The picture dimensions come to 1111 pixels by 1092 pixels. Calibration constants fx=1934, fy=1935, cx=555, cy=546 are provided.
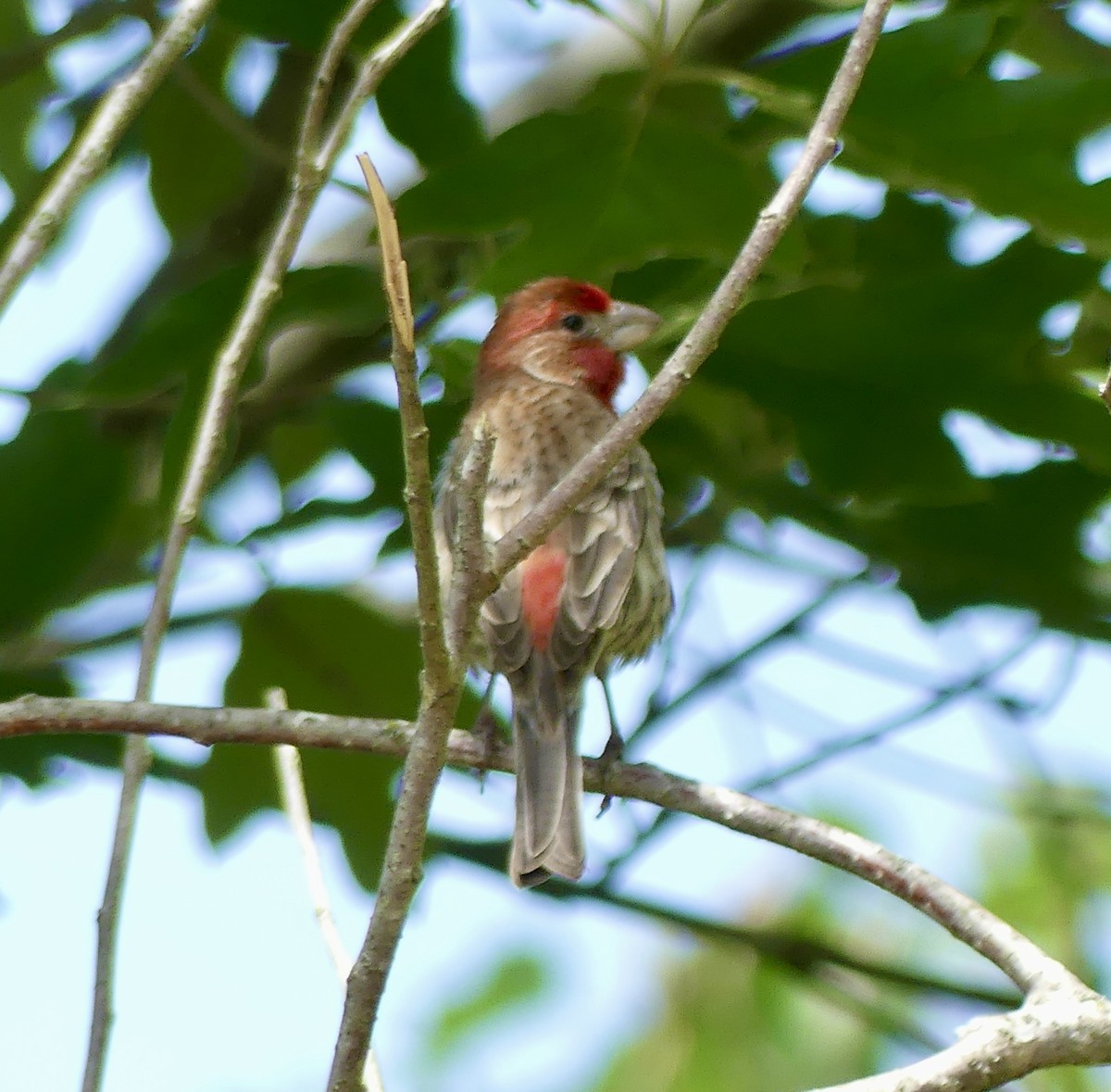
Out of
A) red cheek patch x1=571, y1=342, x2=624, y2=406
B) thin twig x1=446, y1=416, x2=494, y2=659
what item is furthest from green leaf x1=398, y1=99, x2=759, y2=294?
red cheek patch x1=571, y1=342, x2=624, y2=406

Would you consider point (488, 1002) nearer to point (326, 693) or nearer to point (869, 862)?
point (326, 693)

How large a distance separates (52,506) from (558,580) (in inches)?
51.0

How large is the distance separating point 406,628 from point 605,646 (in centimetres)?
55

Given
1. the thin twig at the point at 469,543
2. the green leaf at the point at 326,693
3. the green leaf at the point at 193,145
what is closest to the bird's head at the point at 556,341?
the green leaf at the point at 193,145

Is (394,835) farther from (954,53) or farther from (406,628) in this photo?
(406,628)

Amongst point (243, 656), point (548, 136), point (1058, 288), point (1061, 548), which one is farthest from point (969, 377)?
point (243, 656)

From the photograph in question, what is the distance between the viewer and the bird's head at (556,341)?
257 inches

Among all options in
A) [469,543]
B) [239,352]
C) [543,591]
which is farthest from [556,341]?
[469,543]

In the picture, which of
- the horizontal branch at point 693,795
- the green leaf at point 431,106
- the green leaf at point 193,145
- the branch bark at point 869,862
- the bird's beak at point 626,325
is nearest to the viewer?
the branch bark at point 869,862

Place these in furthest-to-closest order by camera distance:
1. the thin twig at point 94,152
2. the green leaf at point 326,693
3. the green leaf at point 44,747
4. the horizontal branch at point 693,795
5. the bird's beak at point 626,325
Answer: the bird's beak at point 626,325 < the green leaf at point 326,693 < the green leaf at point 44,747 < the thin twig at point 94,152 < the horizontal branch at point 693,795

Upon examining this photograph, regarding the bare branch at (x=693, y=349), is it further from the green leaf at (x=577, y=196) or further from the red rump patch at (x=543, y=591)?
the red rump patch at (x=543, y=591)

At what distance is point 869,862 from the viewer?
136 inches

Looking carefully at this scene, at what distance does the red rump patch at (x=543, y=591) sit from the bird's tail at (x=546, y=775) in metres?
0.06

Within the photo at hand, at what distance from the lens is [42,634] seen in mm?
5621
